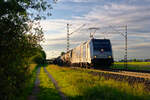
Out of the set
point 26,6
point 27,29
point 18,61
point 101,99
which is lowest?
point 101,99

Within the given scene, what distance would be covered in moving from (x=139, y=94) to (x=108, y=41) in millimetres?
19241

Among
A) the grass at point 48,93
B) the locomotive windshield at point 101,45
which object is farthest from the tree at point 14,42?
the locomotive windshield at point 101,45

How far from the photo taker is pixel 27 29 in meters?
9.33

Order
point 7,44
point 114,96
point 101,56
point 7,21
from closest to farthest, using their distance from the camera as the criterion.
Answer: point 7,44, point 7,21, point 114,96, point 101,56

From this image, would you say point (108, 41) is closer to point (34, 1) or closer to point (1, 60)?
point (34, 1)

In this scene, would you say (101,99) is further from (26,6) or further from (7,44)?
(26,6)

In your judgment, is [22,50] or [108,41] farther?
[108,41]

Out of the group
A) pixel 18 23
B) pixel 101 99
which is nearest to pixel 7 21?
pixel 18 23

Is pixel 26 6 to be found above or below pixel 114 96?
above

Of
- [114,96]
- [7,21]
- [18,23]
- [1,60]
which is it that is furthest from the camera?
[114,96]

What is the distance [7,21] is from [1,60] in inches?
68.5

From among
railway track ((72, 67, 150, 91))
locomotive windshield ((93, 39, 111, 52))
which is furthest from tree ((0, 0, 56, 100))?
locomotive windshield ((93, 39, 111, 52))

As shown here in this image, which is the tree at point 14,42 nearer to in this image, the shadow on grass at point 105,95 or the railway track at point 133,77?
the shadow on grass at point 105,95

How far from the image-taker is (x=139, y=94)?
9.27 m
